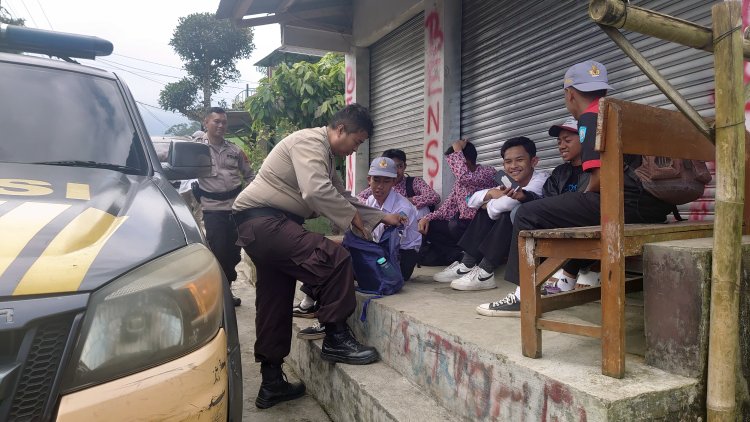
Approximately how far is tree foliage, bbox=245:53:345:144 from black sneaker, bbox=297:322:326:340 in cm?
570

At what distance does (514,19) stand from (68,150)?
3874 mm

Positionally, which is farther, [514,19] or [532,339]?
[514,19]

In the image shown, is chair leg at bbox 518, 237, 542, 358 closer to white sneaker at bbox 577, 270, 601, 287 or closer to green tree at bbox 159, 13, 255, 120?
white sneaker at bbox 577, 270, 601, 287

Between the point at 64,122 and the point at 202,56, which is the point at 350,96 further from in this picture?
the point at 202,56

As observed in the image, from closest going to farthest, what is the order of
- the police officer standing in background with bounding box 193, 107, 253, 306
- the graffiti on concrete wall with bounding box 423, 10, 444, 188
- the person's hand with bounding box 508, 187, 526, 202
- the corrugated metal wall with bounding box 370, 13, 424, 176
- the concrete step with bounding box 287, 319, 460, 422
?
the concrete step with bounding box 287, 319, 460, 422 → the person's hand with bounding box 508, 187, 526, 202 → the police officer standing in background with bounding box 193, 107, 253, 306 → the graffiti on concrete wall with bounding box 423, 10, 444, 188 → the corrugated metal wall with bounding box 370, 13, 424, 176

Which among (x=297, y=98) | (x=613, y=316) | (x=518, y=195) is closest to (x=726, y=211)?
(x=613, y=316)

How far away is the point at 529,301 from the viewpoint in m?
1.98

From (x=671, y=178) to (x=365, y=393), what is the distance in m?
1.75

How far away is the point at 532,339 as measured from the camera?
1.96 meters

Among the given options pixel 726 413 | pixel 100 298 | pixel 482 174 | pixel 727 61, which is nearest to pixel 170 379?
pixel 100 298

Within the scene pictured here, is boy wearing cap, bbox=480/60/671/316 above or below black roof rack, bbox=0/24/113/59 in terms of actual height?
below

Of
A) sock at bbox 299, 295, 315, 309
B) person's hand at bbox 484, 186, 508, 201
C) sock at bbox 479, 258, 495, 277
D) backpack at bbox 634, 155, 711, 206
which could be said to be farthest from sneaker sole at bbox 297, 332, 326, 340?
backpack at bbox 634, 155, 711, 206

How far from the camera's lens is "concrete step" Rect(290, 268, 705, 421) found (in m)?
1.64

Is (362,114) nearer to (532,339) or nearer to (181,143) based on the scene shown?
(181,143)
